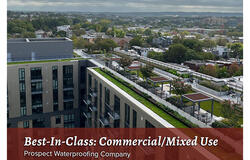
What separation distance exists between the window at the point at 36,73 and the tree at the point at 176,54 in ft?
94.7

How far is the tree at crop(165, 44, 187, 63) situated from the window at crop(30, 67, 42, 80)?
28.9 metres

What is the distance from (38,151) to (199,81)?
15.9m

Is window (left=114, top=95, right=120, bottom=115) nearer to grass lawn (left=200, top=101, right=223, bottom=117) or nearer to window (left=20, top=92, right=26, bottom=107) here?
grass lawn (left=200, top=101, right=223, bottom=117)

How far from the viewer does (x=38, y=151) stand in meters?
12.2

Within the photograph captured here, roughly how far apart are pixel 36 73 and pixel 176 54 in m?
29.9

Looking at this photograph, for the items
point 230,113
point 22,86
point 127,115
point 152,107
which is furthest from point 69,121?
point 230,113

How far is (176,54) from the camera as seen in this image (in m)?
46.5

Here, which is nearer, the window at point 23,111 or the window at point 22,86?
the window at point 22,86

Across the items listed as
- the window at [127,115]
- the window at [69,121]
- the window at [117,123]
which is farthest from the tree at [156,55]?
the window at [127,115]

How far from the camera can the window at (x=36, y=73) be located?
22.3m

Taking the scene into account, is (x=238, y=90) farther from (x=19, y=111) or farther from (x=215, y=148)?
(x=19, y=111)

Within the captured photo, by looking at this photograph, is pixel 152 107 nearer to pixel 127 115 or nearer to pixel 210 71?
pixel 127 115

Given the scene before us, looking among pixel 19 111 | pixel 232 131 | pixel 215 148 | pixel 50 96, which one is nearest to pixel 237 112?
pixel 232 131

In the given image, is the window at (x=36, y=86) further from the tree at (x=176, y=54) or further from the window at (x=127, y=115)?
the tree at (x=176, y=54)
